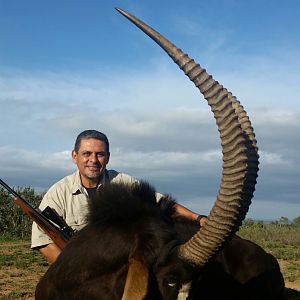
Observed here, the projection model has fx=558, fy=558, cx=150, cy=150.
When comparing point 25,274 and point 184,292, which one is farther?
point 25,274

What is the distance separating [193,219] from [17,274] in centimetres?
716

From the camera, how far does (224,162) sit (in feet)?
11.9

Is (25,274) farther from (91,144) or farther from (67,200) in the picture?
(91,144)

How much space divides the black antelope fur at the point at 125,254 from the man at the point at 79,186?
43.2 inches

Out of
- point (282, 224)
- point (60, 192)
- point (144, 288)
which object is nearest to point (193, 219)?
point (60, 192)

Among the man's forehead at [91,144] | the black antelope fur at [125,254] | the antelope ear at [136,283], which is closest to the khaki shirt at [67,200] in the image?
the man's forehead at [91,144]

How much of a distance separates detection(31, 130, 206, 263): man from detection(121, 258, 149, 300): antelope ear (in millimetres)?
2026

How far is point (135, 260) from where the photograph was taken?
3.89 m

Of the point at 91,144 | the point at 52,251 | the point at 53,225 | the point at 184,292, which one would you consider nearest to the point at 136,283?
the point at 184,292

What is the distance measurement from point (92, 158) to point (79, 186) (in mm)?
394

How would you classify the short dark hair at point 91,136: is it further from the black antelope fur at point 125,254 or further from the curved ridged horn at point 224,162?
the curved ridged horn at point 224,162

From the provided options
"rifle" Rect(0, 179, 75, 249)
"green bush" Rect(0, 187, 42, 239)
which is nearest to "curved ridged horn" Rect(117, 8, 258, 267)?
"rifle" Rect(0, 179, 75, 249)

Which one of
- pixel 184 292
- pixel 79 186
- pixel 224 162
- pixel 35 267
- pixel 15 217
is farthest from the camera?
pixel 15 217

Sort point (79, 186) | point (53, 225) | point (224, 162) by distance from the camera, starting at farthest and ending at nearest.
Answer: point (79, 186) < point (53, 225) < point (224, 162)
